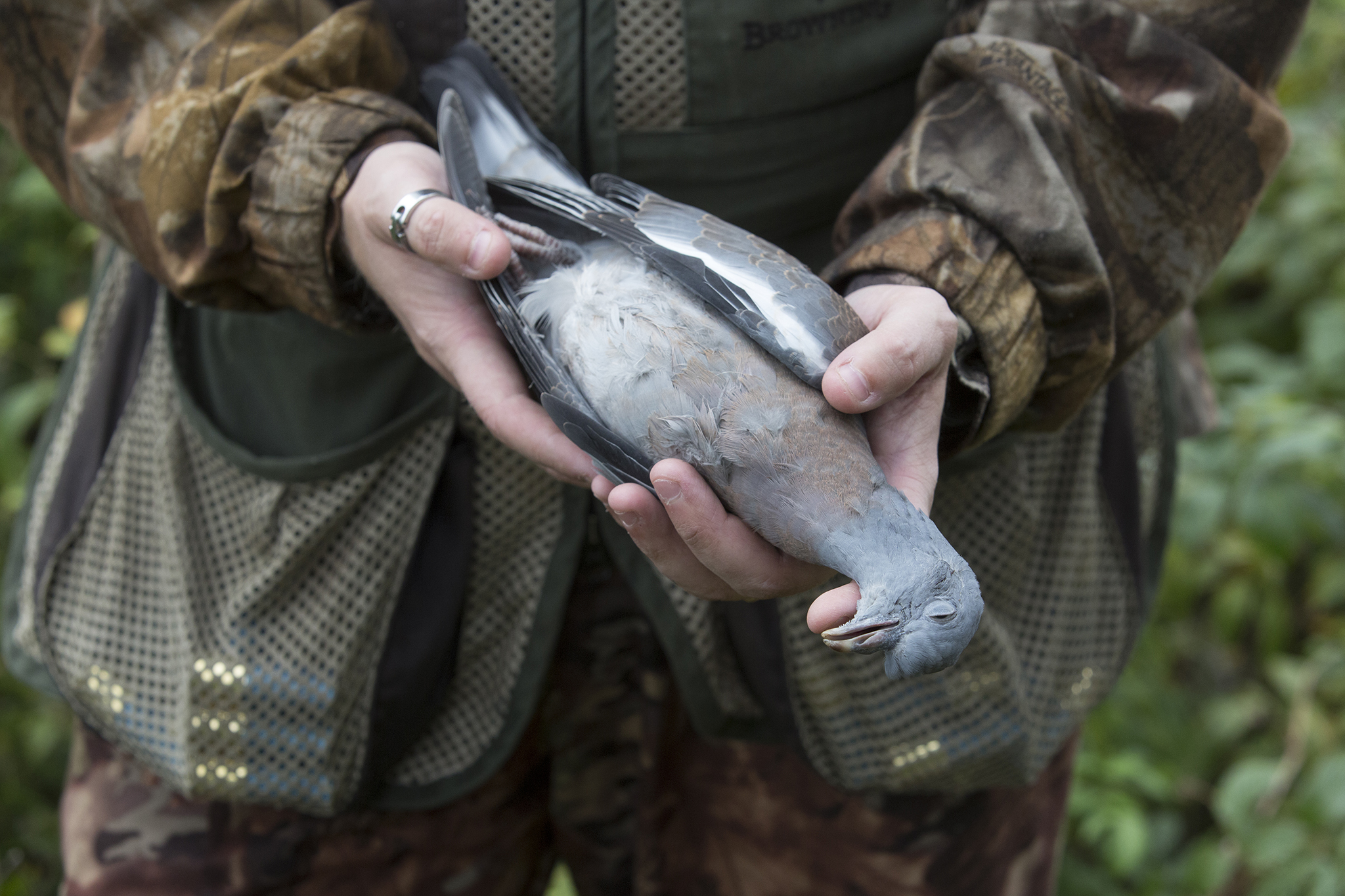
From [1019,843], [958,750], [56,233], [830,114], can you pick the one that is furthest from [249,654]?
[56,233]

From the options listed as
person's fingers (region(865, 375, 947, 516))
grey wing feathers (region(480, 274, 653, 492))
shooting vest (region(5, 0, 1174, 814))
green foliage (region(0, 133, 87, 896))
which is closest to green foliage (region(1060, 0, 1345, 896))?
shooting vest (region(5, 0, 1174, 814))

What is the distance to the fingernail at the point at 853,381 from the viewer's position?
1.16 metres

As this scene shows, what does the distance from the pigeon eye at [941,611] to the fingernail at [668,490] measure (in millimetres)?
289

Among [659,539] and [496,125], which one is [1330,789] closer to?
[659,539]

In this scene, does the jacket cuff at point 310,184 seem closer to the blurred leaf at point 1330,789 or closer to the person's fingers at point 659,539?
the person's fingers at point 659,539

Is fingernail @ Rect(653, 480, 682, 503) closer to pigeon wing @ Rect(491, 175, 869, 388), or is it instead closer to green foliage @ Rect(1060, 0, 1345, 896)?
pigeon wing @ Rect(491, 175, 869, 388)

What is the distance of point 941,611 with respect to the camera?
1.09 m

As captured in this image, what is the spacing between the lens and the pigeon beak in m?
1.10

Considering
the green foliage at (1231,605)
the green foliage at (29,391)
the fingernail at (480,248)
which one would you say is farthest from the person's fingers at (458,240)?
the green foliage at (29,391)

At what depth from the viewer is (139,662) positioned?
1691 millimetres

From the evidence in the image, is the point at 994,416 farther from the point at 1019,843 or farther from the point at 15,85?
the point at 15,85

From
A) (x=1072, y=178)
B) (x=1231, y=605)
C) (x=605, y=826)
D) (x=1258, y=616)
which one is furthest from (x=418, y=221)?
(x=1258, y=616)

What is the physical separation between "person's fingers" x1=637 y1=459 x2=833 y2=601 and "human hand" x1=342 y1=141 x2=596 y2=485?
0.19m

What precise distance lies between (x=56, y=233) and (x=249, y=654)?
2913 millimetres
